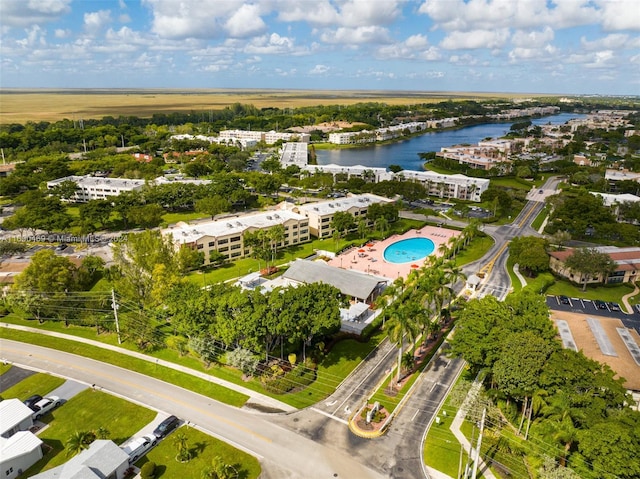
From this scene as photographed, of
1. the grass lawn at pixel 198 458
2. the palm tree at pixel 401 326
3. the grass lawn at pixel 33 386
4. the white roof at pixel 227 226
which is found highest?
the palm tree at pixel 401 326

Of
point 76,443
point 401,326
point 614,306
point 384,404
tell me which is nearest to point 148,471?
point 76,443

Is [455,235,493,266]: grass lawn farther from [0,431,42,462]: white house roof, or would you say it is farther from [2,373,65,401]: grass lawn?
[0,431,42,462]: white house roof

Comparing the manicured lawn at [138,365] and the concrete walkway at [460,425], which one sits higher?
the concrete walkway at [460,425]

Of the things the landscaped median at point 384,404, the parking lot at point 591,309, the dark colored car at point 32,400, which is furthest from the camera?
the parking lot at point 591,309

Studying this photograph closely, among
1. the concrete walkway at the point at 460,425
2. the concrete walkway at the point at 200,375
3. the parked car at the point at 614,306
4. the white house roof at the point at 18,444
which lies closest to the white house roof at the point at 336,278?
the concrete walkway at the point at 200,375

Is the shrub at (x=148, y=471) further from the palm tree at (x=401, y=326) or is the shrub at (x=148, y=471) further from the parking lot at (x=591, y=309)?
the parking lot at (x=591, y=309)

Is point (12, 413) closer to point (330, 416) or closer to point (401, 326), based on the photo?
point (330, 416)

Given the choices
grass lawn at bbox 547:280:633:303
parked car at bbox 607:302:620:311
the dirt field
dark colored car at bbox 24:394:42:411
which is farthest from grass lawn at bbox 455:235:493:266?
dark colored car at bbox 24:394:42:411
